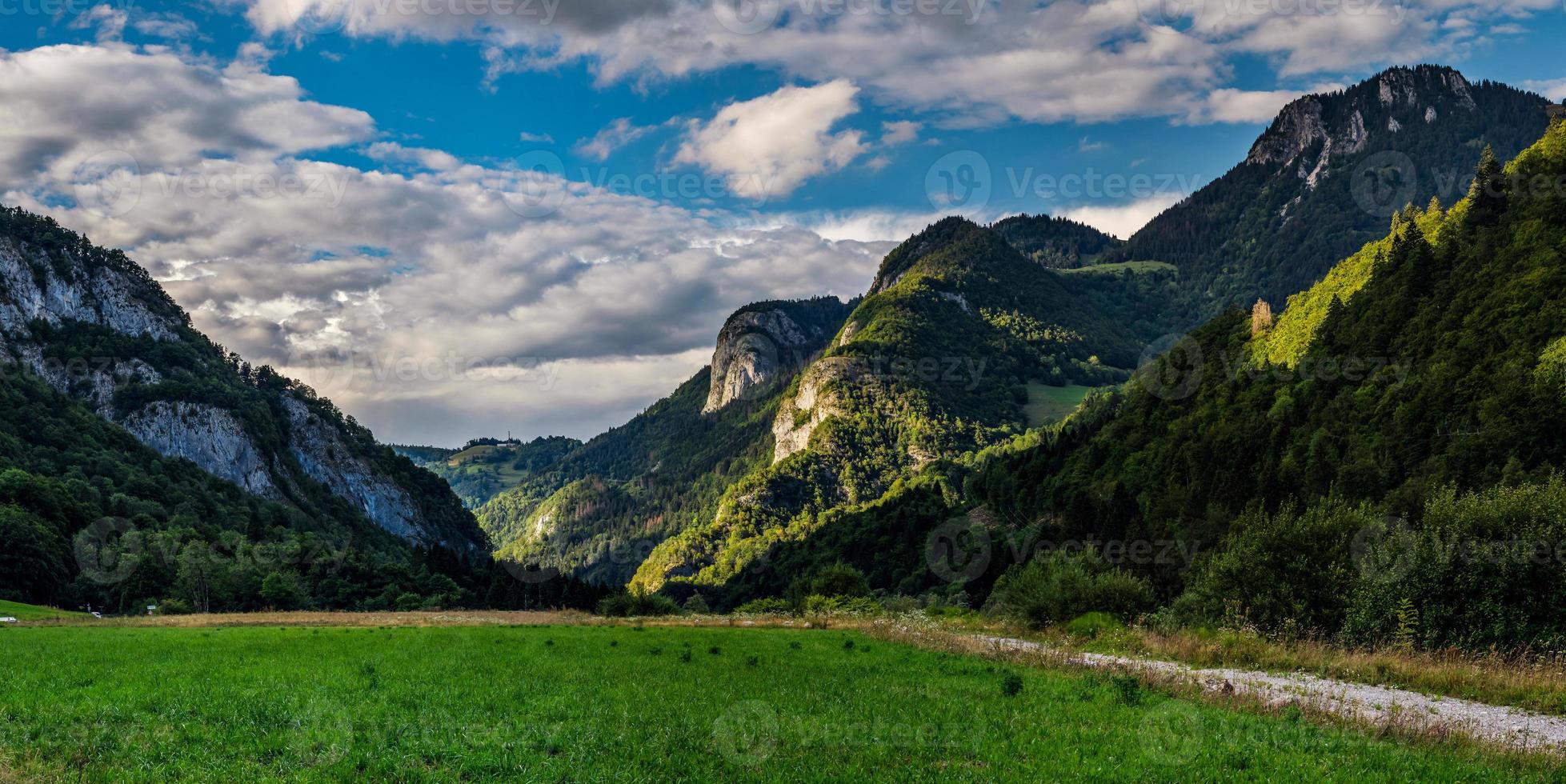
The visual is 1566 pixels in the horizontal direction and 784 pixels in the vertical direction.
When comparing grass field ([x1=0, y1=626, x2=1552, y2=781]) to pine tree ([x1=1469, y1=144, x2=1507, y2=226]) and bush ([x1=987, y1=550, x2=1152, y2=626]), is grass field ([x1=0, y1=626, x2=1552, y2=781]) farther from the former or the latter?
pine tree ([x1=1469, y1=144, x2=1507, y2=226])

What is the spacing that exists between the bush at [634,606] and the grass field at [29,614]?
1781 inches

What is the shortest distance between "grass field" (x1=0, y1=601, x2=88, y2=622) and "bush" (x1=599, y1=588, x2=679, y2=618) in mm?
45231

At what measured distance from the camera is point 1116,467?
145m

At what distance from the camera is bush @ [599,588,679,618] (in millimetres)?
94000

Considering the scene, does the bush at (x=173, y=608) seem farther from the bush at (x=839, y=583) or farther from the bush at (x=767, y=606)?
the bush at (x=839, y=583)

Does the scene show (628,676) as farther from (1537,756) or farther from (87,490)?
(87,490)

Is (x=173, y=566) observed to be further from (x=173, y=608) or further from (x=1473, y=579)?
(x=1473, y=579)

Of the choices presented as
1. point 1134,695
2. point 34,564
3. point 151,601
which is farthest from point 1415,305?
point 34,564

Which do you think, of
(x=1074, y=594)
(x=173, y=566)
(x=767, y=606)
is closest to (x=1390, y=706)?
(x=1074, y=594)

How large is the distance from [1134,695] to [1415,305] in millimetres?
111446

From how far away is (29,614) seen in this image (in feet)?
230

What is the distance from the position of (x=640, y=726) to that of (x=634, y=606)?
82.3 metres

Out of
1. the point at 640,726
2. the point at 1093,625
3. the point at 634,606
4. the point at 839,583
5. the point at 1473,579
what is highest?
the point at 1473,579

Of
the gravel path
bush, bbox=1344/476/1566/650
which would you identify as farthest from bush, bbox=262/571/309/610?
bush, bbox=1344/476/1566/650
